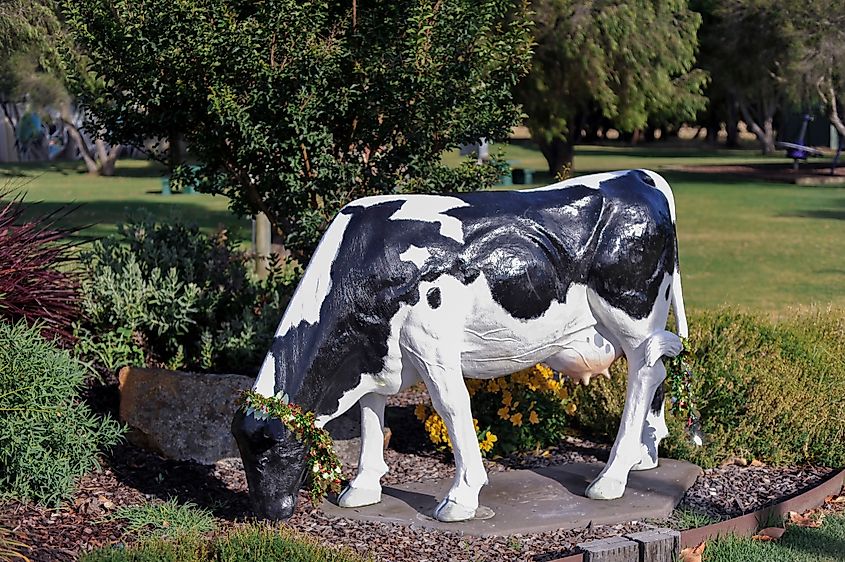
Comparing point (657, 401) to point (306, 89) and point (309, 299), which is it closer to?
point (309, 299)

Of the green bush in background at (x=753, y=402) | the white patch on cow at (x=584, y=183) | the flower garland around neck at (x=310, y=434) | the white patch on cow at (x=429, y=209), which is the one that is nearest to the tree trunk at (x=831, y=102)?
the green bush in background at (x=753, y=402)

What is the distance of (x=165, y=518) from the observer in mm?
5691

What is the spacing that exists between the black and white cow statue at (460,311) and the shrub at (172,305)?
73.9 inches

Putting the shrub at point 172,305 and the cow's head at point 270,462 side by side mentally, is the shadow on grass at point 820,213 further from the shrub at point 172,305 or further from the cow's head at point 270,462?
the cow's head at point 270,462

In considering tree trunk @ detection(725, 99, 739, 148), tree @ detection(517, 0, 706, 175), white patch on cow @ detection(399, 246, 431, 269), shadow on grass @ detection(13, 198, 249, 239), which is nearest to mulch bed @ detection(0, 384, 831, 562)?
white patch on cow @ detection(399, 246, 431, 269)

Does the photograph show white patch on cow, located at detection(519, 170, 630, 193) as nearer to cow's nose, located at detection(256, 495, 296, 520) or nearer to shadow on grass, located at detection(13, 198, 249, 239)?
cow's nose, located at detection(256, 495, 296, 520)

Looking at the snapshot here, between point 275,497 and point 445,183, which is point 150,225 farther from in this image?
point 275,497

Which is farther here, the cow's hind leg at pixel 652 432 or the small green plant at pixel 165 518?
the cow's hind leg at pixel 652 432

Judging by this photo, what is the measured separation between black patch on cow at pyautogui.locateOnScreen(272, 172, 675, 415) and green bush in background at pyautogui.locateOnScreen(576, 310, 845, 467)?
124 cm

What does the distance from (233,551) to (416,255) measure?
181 centimetres

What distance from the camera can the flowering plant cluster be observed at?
22.9 feet

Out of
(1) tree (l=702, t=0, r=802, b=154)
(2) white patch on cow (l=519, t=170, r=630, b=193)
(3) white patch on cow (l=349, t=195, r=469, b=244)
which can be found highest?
(1) tree (l=702, t=0, r=802, b=154)

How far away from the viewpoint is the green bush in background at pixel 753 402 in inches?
278

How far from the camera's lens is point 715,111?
6231 cm
